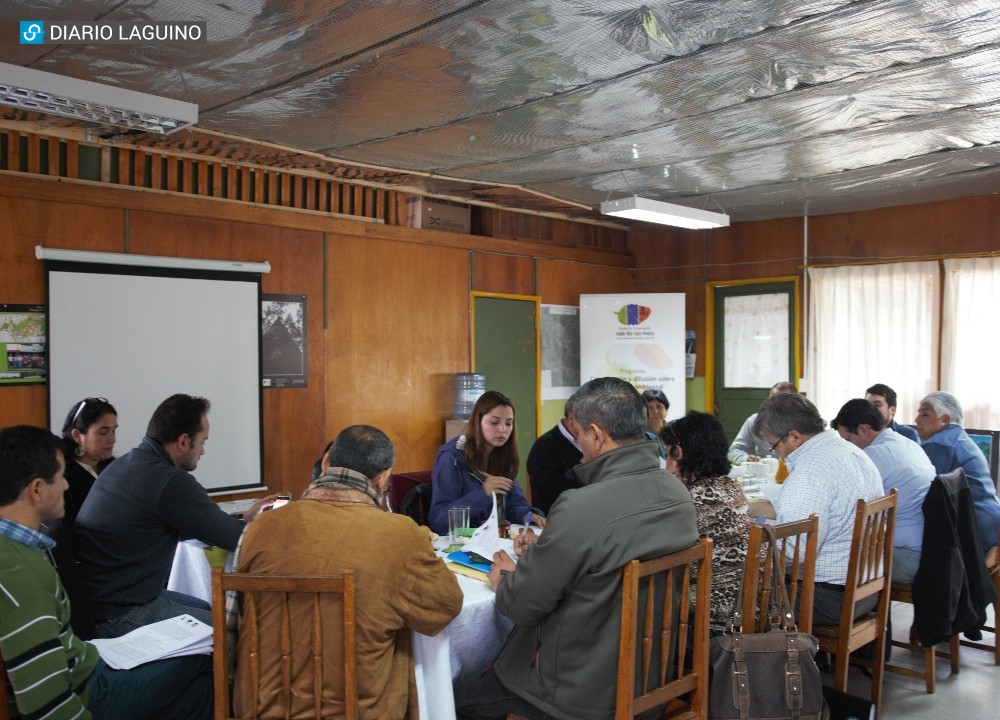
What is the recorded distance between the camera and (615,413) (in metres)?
2.34

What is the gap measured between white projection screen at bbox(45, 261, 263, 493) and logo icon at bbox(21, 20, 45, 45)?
5.68 feet

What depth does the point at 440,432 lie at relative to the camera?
663cm

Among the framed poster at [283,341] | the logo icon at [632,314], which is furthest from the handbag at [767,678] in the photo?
the logo icon at [632,314]

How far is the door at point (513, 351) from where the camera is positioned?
7.00 meters

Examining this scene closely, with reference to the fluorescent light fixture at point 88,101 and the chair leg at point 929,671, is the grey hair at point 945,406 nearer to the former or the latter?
the chair leg at point 929,671

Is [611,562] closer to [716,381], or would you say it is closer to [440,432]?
[440,432]

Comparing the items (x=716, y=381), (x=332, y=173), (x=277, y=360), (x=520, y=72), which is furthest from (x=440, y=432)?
(x=520, y=72)

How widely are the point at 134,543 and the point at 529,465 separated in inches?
78.5

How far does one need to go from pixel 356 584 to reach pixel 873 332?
6075 mm

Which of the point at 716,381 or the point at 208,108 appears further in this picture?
the point at 716,381

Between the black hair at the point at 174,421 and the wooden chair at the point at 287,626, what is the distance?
101 centimetres

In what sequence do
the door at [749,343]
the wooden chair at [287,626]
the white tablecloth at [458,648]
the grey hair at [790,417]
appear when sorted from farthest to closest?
1. the door at [749,343]
2. the grey hair at [790,417]
3. the white tablecloth at [458,648]
4. the wooden chair at [287,626]

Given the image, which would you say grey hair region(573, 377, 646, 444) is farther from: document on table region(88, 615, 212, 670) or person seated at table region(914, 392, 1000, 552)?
person seated at table region(914, 392, 1000, 552)

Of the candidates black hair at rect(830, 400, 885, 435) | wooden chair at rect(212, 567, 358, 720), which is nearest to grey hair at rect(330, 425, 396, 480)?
wooden chair at rect(212, 567, 358, 720)
